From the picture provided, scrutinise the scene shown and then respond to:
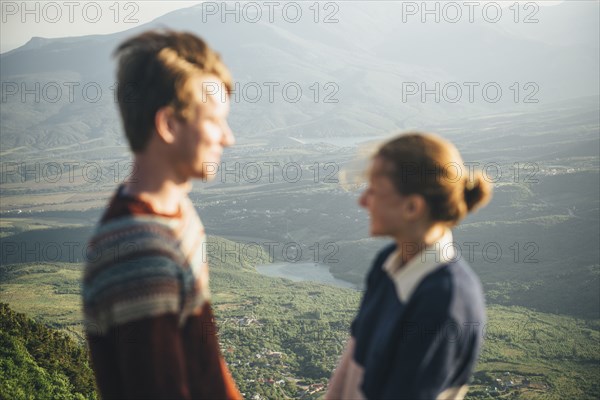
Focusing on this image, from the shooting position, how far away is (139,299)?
1.94 metres

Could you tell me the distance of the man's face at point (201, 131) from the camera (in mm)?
2207

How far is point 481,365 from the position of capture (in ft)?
143

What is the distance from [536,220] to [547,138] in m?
77.1

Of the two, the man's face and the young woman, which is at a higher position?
the man's face

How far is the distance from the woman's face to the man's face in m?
0.75

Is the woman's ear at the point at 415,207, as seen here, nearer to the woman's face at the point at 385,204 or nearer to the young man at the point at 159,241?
the woman's face at the point at 385,204

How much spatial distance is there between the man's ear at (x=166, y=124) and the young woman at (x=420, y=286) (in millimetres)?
941

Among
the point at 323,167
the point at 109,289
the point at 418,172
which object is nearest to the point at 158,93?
the point at 109,289

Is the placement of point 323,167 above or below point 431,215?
below

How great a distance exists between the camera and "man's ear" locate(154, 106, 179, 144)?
2.14 meters

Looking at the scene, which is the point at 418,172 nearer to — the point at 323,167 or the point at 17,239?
the point at 17,239

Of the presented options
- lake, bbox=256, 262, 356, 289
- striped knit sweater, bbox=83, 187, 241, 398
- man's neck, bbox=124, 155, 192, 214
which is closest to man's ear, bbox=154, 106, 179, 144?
man's neck, bbox=124, 155, 192, 214

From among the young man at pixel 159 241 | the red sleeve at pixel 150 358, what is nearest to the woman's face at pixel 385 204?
the young man at pixel 159 241

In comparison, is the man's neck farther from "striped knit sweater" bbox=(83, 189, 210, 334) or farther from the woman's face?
the woman's face
